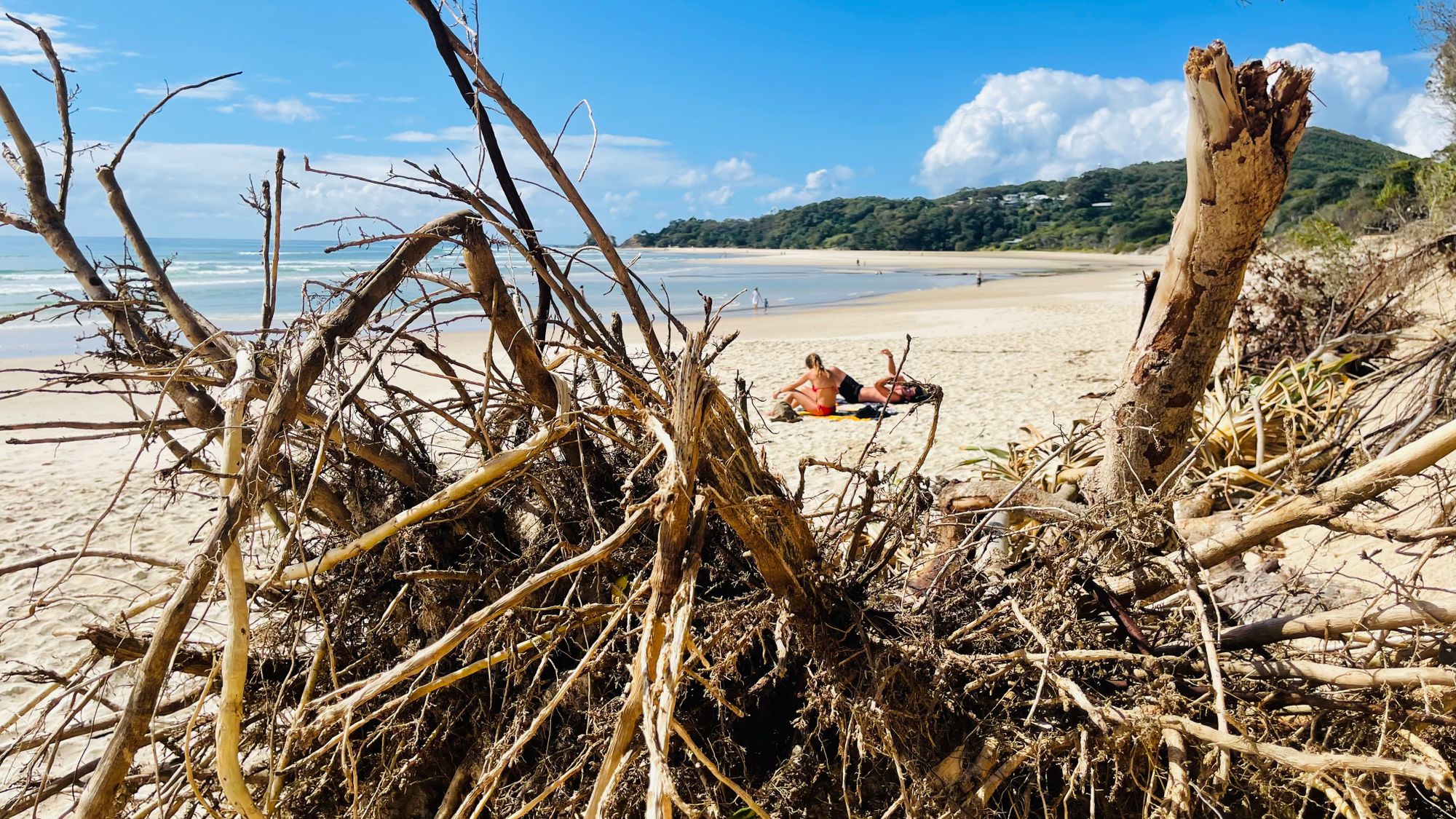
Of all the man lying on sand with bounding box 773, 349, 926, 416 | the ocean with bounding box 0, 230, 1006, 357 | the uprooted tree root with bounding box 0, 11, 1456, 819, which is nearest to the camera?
the uprooted tree root with bounding box 0, 11, 1456, 819

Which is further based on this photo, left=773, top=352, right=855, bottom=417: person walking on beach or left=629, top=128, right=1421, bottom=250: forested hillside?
left=629, top=128, right=1421, bottom=250: forested hillside

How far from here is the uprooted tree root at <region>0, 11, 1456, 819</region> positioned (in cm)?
158

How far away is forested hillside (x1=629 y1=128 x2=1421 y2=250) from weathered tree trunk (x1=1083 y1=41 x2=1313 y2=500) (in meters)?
64.9

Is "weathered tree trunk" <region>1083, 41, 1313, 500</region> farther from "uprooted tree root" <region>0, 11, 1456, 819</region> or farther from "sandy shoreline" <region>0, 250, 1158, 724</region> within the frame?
"sandy shoreline" <region>0, 250, 1158, 724</region>

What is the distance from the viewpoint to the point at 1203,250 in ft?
7.79

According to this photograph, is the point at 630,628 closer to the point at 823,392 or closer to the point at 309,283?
the point at 309,283

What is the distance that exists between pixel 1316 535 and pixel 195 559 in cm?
467

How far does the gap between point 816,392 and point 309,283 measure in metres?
8.01

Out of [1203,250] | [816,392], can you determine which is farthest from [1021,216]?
[1203,250]

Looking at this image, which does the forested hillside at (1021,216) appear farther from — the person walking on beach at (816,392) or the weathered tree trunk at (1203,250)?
the weathered tree trunk at (1203,250)

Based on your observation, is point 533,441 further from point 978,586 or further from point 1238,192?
point 1238,192

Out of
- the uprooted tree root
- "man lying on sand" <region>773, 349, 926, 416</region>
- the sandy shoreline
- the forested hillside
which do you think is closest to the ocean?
the uprooted tree root

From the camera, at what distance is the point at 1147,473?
271 centimetres

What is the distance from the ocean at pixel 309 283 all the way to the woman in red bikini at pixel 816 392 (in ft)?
5.62
